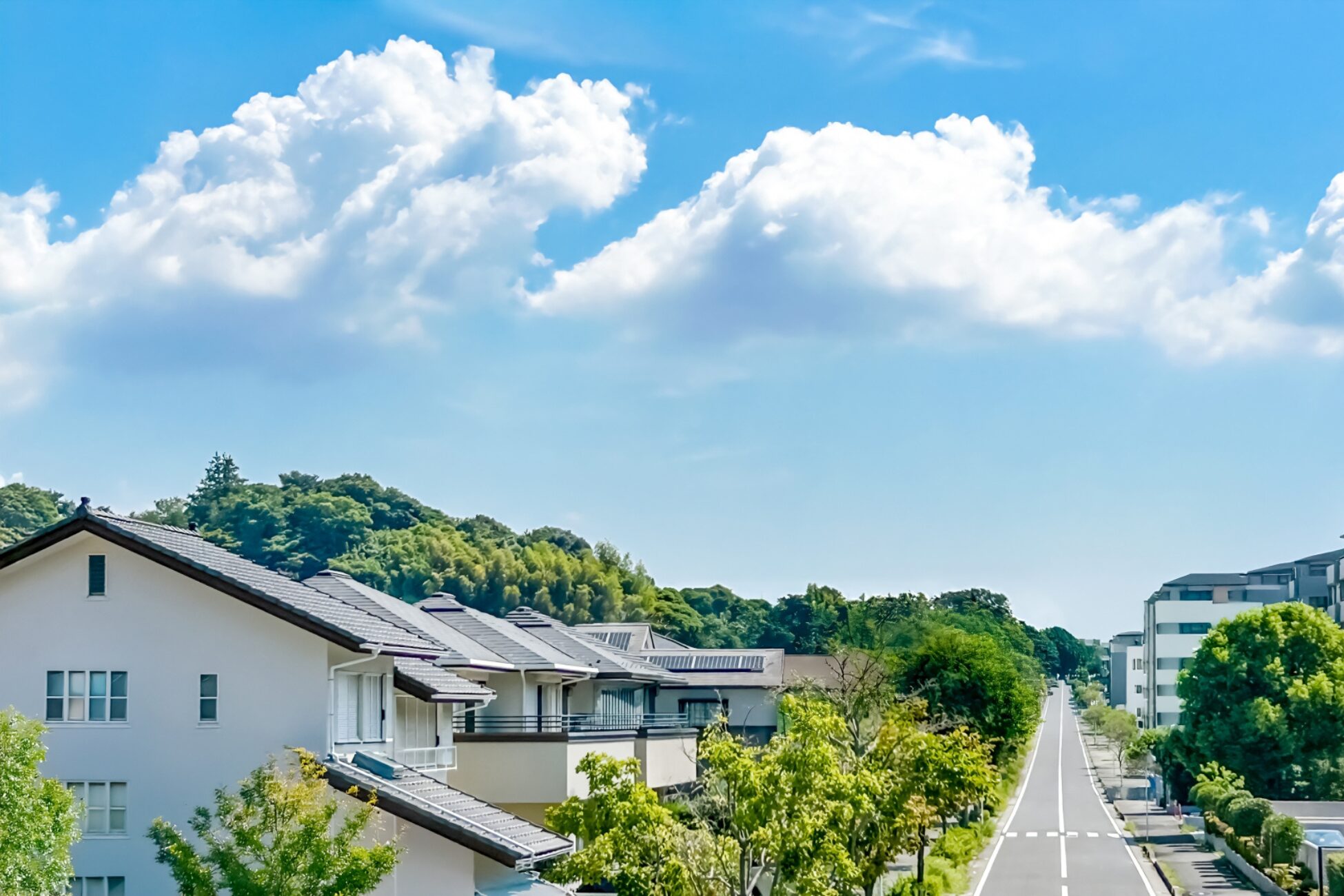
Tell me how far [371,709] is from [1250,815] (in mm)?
40252

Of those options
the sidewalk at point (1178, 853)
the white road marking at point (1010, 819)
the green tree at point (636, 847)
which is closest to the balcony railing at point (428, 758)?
the green tree at point (636, 847)

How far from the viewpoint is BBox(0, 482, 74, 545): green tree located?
128 meters

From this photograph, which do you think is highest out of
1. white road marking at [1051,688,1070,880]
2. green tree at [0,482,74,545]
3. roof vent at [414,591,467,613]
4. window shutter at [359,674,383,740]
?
green tree at [0,482,74,545]

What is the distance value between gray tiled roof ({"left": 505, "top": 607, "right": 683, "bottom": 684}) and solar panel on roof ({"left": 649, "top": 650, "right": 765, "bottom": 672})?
53.5 ft

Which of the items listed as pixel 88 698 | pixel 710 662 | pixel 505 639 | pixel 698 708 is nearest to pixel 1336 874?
pixel 505 639

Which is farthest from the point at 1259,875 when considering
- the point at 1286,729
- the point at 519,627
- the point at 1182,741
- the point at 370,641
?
the point at 370,641

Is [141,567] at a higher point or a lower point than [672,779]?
higher

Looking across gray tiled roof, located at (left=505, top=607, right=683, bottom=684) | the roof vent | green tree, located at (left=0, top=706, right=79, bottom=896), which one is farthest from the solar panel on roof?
green tree, located at (left=0, top=706, right=79, bottom=896)

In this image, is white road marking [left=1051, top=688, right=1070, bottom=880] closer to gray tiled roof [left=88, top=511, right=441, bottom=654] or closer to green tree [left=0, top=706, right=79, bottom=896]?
gray tiled roof [left=88, top=511, right=441, bottom=654]

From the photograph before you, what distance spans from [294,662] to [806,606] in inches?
5177

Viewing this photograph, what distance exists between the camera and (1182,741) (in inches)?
2906

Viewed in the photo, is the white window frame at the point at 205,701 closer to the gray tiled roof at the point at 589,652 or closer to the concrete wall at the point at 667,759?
the concrete wall at the point at 667,759

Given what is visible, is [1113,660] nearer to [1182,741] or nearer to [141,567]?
[1182,741]

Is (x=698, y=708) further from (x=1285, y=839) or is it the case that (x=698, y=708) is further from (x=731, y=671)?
(x=1285, y=839)
